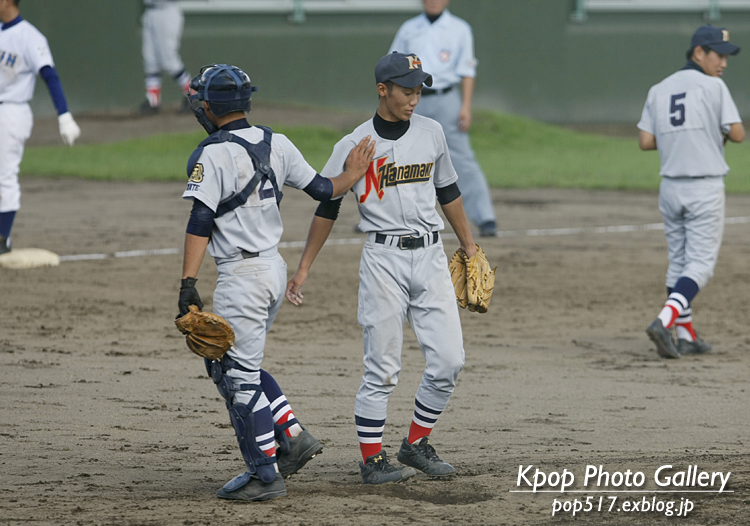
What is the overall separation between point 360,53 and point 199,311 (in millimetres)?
20435

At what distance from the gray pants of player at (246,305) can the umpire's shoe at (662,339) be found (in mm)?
3379

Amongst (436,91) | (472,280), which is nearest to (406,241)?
(472,280)

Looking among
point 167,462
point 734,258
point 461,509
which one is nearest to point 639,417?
point 461,509

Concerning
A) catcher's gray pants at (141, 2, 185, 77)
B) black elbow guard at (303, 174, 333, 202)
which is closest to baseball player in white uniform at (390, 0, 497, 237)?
black elbow guard at (303, 174, 333, 202)

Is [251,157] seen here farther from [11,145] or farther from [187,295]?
[11,145]

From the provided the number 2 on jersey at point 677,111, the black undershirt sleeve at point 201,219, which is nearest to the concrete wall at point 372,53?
the number 2 on jersey at point 677,111

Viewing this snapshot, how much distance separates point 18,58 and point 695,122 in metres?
5.86

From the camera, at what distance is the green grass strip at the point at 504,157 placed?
16.1 meters

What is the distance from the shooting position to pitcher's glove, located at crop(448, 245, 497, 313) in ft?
15.3

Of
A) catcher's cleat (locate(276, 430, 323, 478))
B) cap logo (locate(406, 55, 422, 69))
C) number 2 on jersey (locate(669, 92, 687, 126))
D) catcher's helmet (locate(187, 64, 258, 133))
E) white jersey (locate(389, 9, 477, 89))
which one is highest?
cap logo (locate(406, 55, 422, 69))

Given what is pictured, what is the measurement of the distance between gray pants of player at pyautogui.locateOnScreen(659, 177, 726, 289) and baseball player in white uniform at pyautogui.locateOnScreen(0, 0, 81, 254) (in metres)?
5.36

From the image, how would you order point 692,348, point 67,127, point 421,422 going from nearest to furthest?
point 421,422 → point 692,348 → point 67,127

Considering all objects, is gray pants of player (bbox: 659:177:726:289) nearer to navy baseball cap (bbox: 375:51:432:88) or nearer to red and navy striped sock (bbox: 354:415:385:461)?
navy baseball cap (bbox: 375:51:432:88)

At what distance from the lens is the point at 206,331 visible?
3.90 metres
